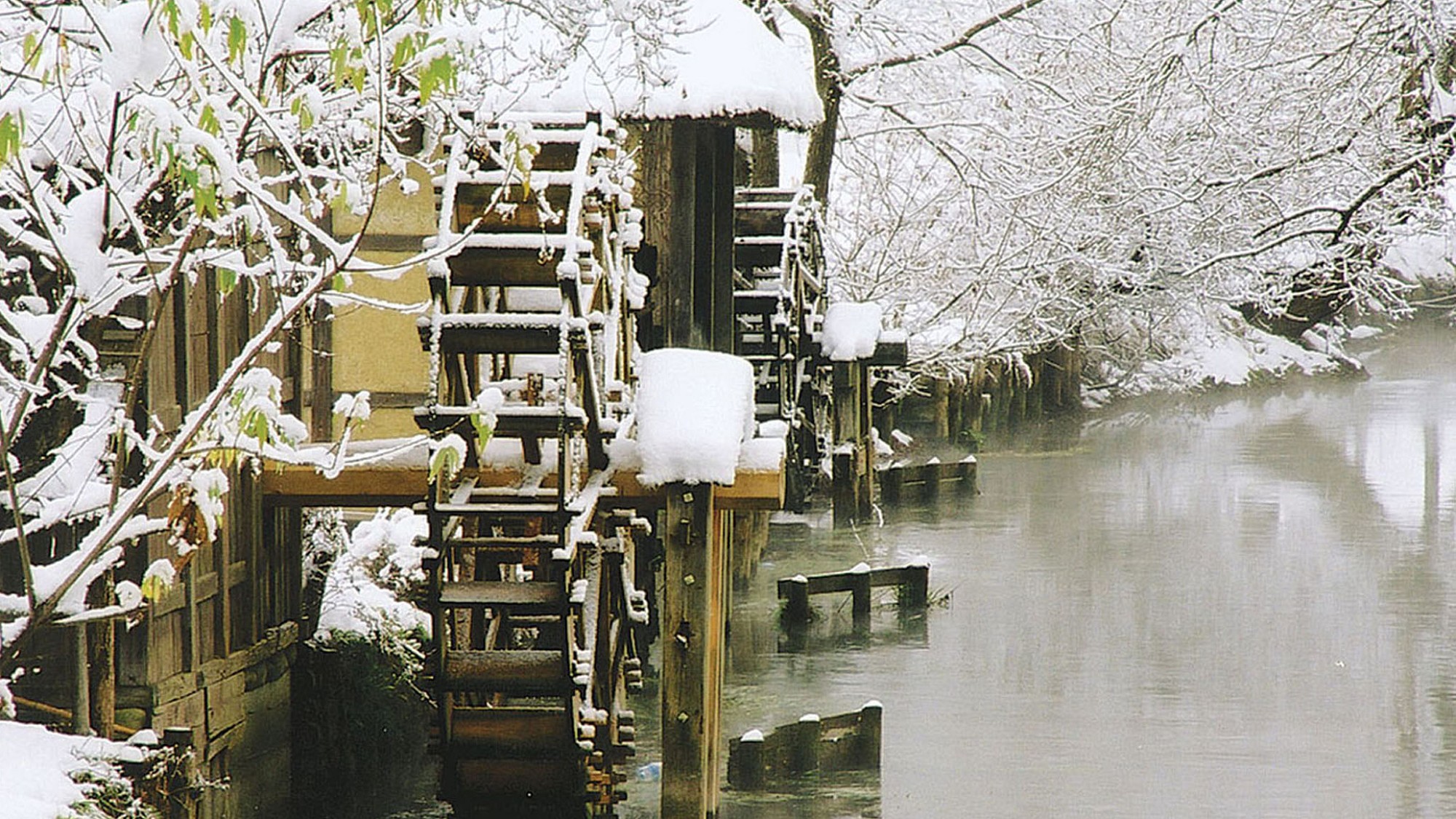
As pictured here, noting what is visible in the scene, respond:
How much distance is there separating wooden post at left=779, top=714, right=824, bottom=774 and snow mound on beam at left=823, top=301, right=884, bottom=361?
8.19m

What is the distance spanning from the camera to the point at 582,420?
775cm

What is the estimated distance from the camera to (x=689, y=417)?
26.6ft

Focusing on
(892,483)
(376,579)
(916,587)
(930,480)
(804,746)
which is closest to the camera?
(804,746)

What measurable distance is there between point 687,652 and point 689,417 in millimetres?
1091

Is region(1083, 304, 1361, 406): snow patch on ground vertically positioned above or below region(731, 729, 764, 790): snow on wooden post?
above

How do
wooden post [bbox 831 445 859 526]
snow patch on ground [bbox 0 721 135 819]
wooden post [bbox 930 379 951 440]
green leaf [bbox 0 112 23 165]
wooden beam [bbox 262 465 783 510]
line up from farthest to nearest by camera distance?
wooden post [bbox 930 379 951 440]
wooden post [bbox 831 445 859 526]
wooden beam [bbox 262 465 783 510]
snow patch on ground [bbox 0 721 135 819]
green leaf [bbox 0 112 23 165]

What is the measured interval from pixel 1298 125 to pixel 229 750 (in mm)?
10325

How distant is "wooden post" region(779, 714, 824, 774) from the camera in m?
10.2

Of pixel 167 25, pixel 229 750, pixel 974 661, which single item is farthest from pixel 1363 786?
pixel 167 25

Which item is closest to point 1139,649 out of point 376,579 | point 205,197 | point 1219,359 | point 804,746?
point 804,746

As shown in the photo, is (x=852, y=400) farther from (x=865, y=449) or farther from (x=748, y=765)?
(x=748, y=765)

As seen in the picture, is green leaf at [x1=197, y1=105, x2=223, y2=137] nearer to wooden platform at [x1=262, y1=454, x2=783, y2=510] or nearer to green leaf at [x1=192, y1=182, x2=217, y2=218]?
green leaf at [x1=192, y1=182, x2=217, y2=218]

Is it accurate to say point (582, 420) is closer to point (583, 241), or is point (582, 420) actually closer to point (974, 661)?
point (583, 241)

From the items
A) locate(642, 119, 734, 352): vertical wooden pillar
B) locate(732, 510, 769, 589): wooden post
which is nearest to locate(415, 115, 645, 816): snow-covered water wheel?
locate(642, 119, 734, 352): vertical wooden pillar
